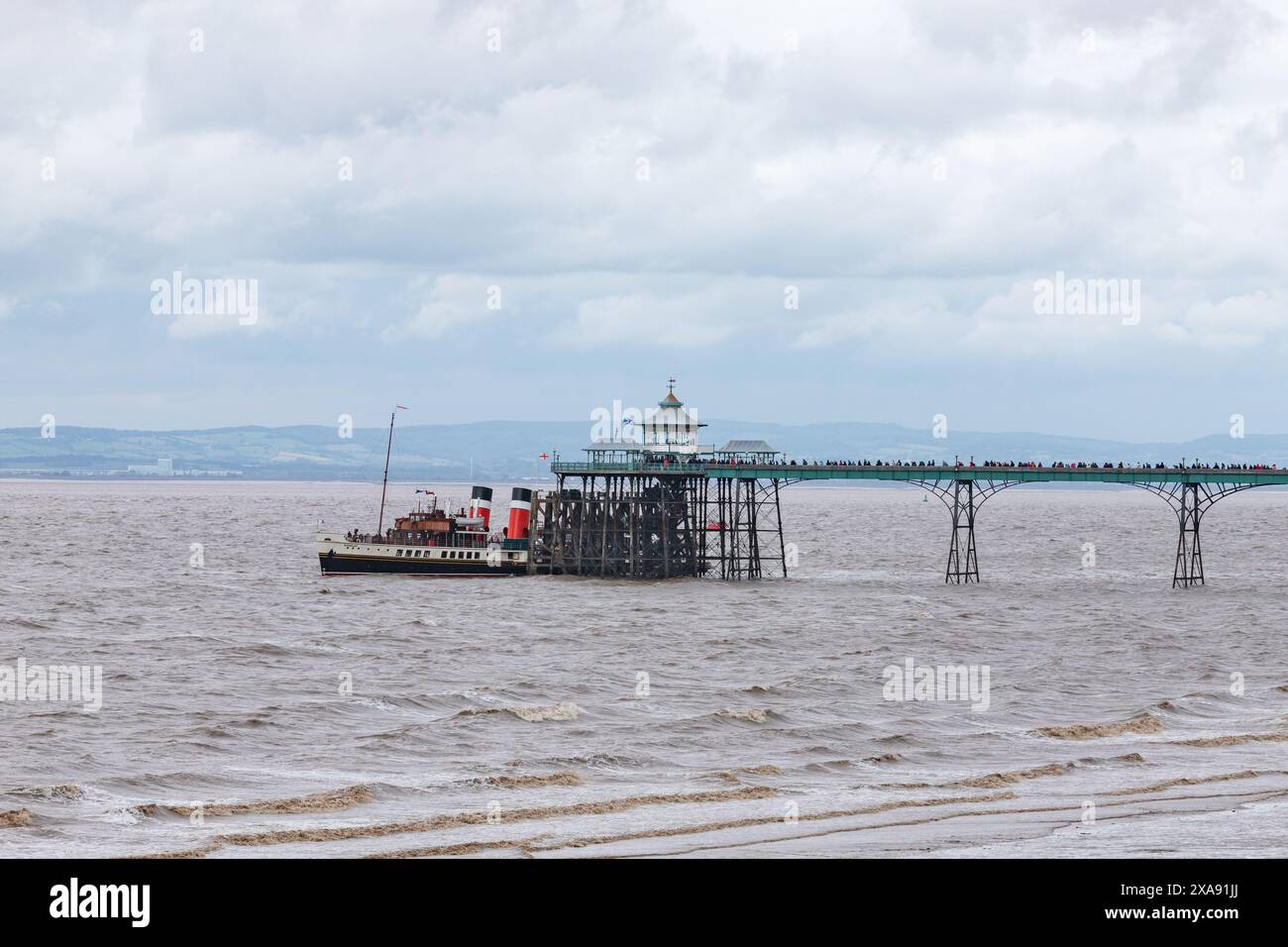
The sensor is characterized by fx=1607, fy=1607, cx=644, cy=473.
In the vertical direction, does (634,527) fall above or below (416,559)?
above

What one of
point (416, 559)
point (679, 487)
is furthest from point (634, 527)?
point (416, 559)

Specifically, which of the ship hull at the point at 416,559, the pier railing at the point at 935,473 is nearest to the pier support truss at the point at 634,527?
the pier railing at the point at 935,473

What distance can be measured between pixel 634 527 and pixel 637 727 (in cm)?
5908

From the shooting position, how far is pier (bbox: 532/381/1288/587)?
99.1 metres

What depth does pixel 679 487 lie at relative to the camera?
336ft

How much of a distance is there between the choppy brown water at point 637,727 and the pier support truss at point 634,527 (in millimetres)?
10523

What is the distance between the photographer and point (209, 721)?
45281 millimetres

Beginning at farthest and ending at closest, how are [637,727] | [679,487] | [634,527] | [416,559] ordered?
[416,559] → [634,527] → [679,487] → [637,727]

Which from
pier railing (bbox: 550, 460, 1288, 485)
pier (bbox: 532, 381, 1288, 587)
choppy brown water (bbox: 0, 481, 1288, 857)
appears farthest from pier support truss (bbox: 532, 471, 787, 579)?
choppy brown water (bbox: 0, 481, 1288, 857)

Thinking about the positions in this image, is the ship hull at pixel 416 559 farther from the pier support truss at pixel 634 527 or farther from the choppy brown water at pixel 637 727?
the choppy brown water at pixel 637 727

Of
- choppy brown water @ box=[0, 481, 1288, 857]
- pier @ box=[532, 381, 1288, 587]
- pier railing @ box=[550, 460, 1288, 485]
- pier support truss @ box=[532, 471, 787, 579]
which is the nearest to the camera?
choppy brown water @ box=[0, 481, 1288, 857]

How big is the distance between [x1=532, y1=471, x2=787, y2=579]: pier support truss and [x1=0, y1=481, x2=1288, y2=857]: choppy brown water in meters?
10.5

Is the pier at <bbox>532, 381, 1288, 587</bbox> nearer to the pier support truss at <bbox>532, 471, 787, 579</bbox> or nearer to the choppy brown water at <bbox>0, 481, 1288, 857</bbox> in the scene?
the pier support truss at <bbox>532, 471, 787, 579</bbox>

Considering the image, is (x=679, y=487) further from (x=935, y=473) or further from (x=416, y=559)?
(x=416, y=559)
